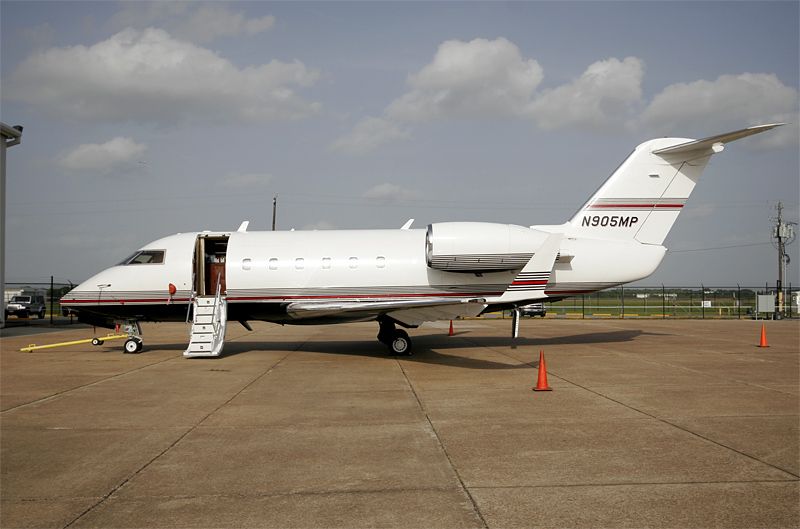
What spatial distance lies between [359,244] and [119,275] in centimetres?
656

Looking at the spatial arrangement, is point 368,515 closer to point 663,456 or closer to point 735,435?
point 663,456

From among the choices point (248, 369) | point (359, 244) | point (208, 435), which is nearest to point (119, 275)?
point (248, 369)

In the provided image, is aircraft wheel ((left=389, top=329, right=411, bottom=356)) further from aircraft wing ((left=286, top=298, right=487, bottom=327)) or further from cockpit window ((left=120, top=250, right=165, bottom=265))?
cockpit window ((left=120, top=250, right=165, bottom=265))

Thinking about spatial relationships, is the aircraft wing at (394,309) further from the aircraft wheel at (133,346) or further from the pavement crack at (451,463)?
the aircraft wheel at (133,346)

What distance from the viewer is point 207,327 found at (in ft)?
51.3

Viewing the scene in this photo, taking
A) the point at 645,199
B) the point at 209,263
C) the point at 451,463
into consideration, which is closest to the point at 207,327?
the point at 209,263

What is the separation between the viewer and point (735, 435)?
7449 mm

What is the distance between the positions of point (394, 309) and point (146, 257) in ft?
24.1

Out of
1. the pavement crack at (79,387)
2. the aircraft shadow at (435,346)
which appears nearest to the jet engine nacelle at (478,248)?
the aircraft shadow at (435,346)

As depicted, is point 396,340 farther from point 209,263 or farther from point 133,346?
point 133,346

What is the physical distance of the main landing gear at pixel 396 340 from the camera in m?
16.2


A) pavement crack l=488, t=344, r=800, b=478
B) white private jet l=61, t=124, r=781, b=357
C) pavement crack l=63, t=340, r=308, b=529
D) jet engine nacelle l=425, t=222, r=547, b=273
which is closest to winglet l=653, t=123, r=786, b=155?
white private jet l=61, t=124, r=781, b=357

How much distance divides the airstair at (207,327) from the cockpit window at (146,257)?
1.89 metres

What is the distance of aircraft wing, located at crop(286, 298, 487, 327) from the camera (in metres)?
13.9
